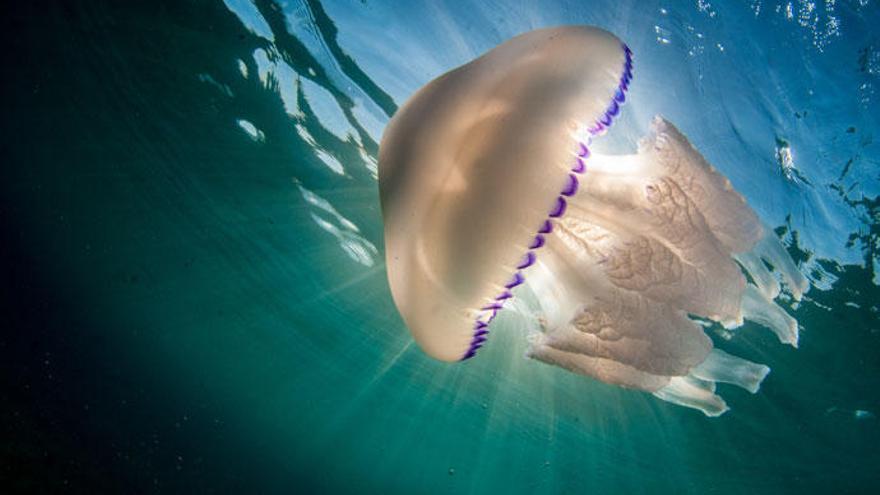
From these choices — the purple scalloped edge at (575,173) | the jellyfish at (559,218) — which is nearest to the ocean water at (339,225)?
the jellyfish at (559,218)

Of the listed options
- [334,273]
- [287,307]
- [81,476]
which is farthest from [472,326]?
[81,476]

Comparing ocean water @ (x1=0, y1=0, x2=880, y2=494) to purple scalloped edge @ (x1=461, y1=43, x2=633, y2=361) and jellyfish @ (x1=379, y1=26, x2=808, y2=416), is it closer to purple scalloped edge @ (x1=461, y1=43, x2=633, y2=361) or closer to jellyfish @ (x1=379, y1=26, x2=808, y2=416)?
jellyfish @ (x1=379, y1=26, x2=808, y2=416)

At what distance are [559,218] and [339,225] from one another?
37.1ft

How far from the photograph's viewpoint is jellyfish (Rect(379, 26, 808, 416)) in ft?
5.53

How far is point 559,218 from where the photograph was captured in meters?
2.21

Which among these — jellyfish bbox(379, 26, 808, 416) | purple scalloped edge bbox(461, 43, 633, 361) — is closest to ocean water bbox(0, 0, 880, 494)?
jellyfish bbox(379, 26, 808, 416)

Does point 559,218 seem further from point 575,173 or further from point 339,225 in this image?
point 339,225

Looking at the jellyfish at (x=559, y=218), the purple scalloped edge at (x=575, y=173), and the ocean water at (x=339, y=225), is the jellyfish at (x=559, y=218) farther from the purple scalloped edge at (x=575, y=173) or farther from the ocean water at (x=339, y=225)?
the ocean water at (x=339, y=225)

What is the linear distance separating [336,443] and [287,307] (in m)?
47.0

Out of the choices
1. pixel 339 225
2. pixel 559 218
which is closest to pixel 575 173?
pixel 559 218

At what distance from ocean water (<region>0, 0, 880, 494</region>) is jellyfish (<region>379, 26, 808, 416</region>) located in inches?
122

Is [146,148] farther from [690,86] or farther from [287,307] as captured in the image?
[690,86]

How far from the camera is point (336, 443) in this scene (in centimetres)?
6253

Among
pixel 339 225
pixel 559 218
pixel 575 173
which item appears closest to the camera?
pixel 575 173
